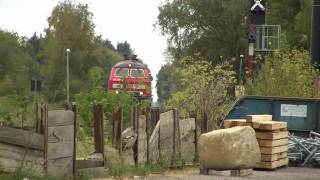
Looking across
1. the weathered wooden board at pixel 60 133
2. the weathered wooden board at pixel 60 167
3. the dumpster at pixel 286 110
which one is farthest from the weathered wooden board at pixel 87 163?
the dumpster at pixel 286 110

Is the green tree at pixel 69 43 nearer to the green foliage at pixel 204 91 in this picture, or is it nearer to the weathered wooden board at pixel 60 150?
the green foliage at pixel 204 91

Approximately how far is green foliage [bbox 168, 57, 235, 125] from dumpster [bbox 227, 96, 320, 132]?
1.13 m

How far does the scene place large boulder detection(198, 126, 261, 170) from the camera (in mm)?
14992

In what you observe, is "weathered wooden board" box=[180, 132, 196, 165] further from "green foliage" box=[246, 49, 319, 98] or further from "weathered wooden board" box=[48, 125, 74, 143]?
"green foliage" box=[246, 49, 319, 98]

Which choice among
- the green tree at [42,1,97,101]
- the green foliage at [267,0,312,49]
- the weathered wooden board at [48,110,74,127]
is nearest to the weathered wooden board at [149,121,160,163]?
the weathered wooden board at [48,110,74,127]

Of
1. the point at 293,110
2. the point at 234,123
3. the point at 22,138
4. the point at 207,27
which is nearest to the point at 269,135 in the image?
the point at 234,123

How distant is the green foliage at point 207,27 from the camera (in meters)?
67.4

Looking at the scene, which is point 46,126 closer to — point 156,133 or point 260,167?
point 156,133

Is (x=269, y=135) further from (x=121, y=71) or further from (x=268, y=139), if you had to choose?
(x=121, y=71)

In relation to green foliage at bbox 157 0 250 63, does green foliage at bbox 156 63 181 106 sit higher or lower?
lower

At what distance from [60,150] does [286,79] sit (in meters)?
12.2

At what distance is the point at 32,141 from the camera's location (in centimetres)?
1220

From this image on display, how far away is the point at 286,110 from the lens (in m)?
19.1

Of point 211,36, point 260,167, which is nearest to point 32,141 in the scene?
point 260,167
